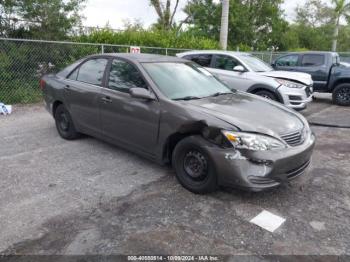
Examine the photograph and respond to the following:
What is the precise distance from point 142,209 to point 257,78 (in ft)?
18.1

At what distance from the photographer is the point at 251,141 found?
3.21 m

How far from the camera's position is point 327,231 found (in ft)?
9.82

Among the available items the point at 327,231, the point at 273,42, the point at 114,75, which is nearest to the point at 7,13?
the point at 114,75

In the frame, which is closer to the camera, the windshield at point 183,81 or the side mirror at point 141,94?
the side mirror at point 141,94

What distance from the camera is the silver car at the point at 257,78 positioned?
750 centimetres

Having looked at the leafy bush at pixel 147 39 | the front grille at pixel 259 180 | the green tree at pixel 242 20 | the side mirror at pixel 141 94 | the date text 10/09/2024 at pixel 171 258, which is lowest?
the date text 10/09/2024 at pixel 171 258

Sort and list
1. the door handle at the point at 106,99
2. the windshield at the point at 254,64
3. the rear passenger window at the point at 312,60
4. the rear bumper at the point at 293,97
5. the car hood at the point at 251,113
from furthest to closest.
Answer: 1. the rear passenger window at the point at 312,60
2. the windshield at the point at 254,64
3. the rear bumper at the point at 293,97
4. the door handle at the point at 106,99
5. the car hood at the point at 251,113

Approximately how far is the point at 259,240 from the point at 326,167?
2340 mm

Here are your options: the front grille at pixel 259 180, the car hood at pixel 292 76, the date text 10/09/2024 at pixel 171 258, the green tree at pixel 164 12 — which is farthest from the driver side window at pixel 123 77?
the green tree at pixel 164 12

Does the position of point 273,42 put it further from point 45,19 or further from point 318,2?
point 45,19

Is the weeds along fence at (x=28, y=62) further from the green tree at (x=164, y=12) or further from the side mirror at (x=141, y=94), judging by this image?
the green tree at (x=164, y=12)

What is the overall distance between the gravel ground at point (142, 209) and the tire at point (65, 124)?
0.50 metres

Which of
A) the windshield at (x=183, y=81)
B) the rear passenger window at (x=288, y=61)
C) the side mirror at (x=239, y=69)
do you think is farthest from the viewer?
the rear passenger window at (x=288, y=61)

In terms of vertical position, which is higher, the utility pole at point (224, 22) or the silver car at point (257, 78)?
the utility pole at point (224, 22)
